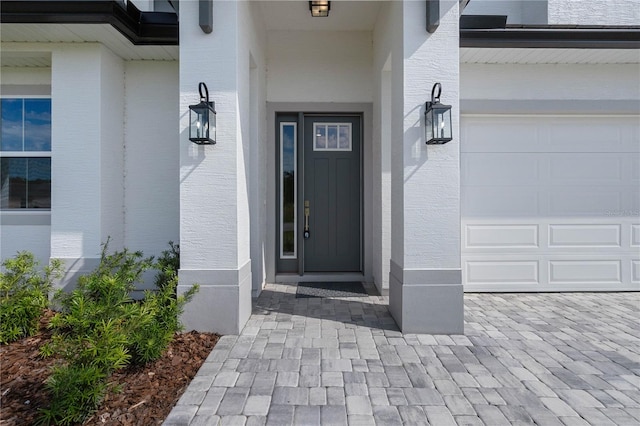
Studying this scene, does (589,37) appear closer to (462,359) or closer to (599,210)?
(599,210)

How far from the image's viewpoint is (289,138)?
5.86 meters

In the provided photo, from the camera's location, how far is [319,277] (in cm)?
577

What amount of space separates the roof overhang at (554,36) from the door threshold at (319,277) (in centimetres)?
347

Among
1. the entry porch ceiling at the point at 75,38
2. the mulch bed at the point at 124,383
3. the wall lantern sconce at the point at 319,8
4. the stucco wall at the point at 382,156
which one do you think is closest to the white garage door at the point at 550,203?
the stucco wall at the point at 382,156

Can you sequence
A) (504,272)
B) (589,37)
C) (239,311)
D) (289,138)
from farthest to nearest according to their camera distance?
(289,138), (504,272), (589,37), (239,311)

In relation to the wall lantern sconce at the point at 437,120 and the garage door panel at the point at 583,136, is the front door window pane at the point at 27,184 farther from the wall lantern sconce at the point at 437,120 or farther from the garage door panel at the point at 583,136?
the garage door panel at the point at 583,136

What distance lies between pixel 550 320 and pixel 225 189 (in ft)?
12.3

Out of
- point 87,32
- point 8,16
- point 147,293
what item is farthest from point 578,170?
point 8,16

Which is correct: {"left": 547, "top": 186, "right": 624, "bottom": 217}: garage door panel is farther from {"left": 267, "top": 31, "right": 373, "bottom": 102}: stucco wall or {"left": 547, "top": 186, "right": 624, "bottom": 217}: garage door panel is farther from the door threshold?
{"left": 267, "top": 31, "right": 373, "bottom": 102}: stucco wall

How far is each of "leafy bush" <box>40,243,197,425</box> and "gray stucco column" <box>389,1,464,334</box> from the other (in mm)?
2254

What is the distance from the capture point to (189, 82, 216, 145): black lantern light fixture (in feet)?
11.5

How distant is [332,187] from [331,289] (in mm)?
1563

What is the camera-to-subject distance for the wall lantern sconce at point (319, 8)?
4.50m

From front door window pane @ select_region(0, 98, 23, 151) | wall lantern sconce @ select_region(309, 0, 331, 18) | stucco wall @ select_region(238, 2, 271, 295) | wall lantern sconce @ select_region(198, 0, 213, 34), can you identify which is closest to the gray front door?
stucco wall @ select_region(238, 2, 271, 295)
